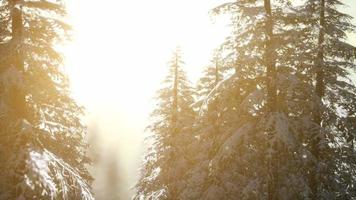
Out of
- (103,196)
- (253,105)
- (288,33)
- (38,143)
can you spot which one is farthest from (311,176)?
(103,196)

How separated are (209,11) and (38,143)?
739 cm

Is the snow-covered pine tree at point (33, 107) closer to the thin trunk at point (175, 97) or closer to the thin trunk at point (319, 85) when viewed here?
the thin trunk at point (319, 85)

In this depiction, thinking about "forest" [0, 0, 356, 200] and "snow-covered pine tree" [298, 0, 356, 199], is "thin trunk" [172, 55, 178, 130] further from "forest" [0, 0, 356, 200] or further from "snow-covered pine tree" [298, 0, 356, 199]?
"snow-covered pine tree" [298, 0, 356, 199]

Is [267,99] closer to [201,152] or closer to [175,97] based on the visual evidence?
[201,152]

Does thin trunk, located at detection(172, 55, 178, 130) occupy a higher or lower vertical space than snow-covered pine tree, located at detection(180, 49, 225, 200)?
higher

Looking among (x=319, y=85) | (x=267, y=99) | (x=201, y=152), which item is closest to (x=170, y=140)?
(x=201, y=152)

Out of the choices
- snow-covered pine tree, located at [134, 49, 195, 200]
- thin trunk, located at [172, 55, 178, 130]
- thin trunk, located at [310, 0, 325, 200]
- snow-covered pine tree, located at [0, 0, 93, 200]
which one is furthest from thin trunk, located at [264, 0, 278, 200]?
thin trunk, located at [172, 55, 178, 130]

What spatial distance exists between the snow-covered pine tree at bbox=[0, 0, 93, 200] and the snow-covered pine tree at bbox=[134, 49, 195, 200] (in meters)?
11.2

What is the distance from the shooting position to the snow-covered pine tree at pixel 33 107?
1245cm

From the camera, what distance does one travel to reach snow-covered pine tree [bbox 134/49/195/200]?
1014 inches

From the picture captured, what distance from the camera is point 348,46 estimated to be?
17562 mm

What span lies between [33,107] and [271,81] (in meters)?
8.09

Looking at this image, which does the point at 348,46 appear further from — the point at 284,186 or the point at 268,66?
the point at 284,186

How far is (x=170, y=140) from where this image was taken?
26.0 metres
